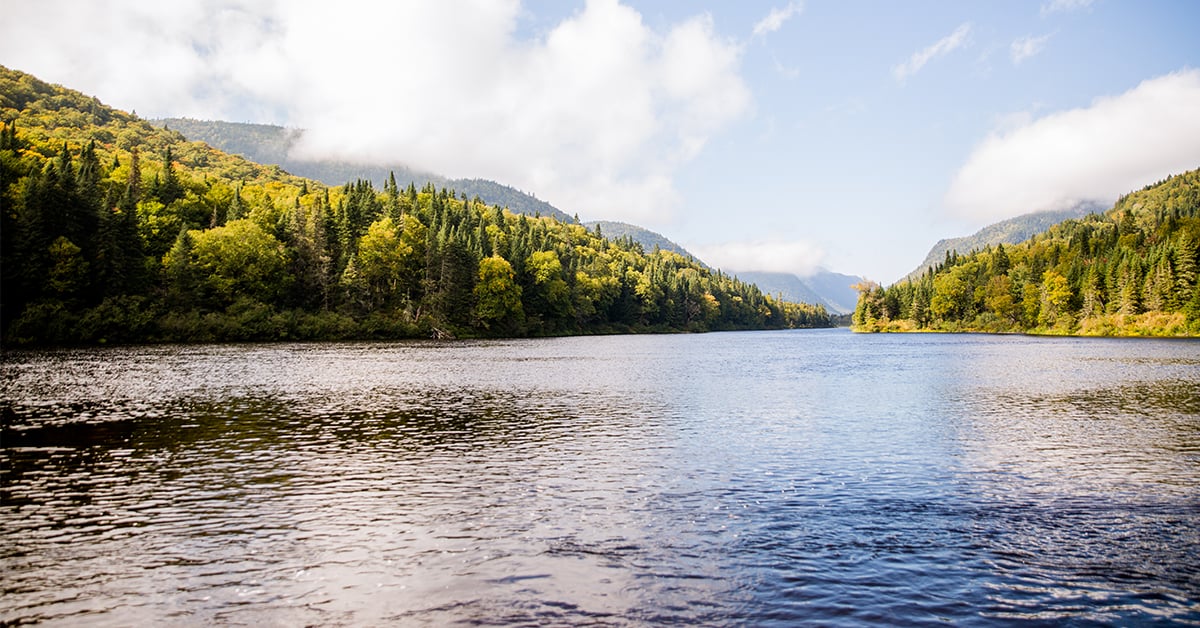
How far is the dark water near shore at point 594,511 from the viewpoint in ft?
42.6

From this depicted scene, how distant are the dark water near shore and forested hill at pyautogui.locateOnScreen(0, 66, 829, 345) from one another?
65.0 metres

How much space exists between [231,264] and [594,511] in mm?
117781

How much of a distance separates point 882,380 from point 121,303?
101612 mm

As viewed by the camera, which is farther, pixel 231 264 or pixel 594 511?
pixel 231 264

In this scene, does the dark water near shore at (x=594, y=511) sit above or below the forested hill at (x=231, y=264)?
below

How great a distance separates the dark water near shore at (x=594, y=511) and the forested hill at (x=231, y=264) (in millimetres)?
65027

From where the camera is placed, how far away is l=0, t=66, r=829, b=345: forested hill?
91.9 metres

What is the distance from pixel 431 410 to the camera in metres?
38.4

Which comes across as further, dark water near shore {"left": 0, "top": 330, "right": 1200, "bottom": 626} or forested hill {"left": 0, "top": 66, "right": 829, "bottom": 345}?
forested hill {"left": 0, "top": 66, "right": 829, "bottom": 345}

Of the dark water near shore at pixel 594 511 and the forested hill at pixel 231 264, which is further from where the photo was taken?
the forested hill at pixel 231 264

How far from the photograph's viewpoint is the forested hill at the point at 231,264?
302 feet

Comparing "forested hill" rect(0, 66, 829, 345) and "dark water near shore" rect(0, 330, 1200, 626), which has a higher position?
"forested hill" rect(0, 66, 829, 345)

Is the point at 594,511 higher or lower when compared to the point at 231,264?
lower

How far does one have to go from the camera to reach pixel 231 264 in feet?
385
